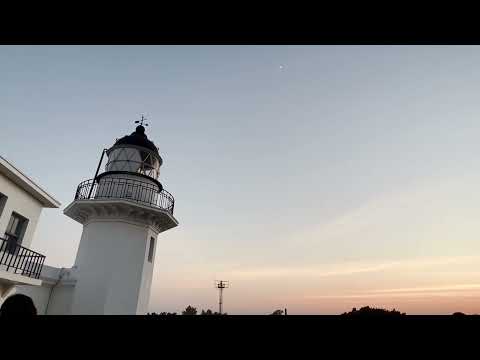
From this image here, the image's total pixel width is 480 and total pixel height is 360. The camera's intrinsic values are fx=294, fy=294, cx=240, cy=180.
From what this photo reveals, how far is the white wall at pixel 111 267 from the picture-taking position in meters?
16.0

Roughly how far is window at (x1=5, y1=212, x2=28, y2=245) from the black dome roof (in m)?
7.71

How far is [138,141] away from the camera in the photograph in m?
19.8

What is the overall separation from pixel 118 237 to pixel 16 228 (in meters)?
4.83

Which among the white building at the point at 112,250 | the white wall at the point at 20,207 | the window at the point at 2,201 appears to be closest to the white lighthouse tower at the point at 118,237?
the white building at the point at 112,250

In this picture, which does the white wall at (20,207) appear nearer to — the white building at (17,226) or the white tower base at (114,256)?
the white building at (17,226)

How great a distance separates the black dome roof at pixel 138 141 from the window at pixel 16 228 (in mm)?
7714

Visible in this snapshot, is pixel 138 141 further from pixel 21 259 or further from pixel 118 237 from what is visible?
pixel 21 259

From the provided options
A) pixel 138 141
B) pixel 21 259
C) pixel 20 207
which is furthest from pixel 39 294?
pixel 138 141

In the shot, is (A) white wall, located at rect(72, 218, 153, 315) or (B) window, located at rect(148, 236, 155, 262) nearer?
(A) white wall, located at rect(72, 218, 153, 315)

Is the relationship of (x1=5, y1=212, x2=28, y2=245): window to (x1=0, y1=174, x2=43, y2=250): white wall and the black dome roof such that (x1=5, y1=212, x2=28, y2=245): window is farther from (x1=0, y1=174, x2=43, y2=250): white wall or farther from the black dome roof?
the black dome roof

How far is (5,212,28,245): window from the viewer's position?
43.4 feet

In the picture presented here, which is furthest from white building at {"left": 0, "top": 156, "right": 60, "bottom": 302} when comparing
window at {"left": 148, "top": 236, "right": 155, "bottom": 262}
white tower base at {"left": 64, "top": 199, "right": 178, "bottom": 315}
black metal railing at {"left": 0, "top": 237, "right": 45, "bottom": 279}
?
window at {"left": 148, "top": 236, "right": 155, "bottom": 262}
